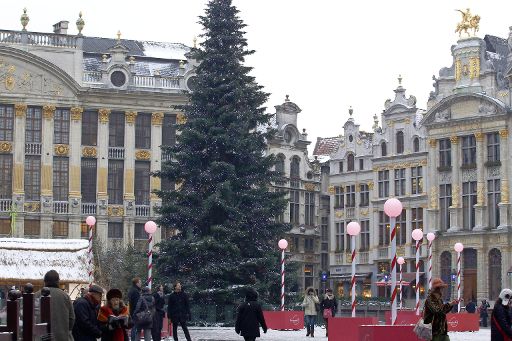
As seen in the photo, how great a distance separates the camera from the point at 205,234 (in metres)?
47.1

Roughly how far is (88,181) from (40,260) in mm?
37371

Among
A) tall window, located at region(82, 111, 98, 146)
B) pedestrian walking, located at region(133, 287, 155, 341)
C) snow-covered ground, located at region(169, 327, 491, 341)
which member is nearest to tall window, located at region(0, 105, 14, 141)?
tall window, located at region(82, 111, 98, 146)

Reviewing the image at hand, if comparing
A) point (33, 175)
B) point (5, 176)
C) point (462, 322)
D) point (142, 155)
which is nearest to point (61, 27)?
point (142, 155)

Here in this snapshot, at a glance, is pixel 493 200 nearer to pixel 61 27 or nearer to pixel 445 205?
pixel 445 205

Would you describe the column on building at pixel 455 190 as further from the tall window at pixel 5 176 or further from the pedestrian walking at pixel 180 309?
the pedestrian walking at pixel 180 309

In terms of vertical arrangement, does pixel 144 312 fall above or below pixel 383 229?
below

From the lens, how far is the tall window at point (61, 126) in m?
77.3

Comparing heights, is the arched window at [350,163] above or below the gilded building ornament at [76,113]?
below

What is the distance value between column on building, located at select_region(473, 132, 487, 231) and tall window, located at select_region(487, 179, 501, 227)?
320mm

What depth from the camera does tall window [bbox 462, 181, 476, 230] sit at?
244 feet

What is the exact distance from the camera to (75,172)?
3041 inches

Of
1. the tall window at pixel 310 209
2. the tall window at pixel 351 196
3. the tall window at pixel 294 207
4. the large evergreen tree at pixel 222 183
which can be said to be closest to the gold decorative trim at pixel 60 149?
the tall window at pixel 294 207

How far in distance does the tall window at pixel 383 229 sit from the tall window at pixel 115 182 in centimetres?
1509

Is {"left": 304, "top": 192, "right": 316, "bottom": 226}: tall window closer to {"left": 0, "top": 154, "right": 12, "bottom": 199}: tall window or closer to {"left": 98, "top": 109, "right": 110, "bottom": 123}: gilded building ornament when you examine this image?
{"left": 98, "top": 109, "right": 110, "bottom": 123}: gilded building ornament
